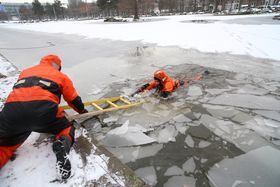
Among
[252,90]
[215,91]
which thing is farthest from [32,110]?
[252,90]

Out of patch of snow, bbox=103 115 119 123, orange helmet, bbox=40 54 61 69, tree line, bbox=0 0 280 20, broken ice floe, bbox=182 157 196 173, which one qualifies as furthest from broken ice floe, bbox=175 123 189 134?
tree line, bbox=0 0 280 20

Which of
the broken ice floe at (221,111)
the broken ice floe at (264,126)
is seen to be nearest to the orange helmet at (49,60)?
the broken ice floe at (221,111)

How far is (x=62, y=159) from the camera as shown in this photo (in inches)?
76.9

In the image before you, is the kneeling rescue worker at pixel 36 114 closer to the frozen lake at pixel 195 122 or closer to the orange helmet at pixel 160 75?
the frozen lake at pixel 195 122

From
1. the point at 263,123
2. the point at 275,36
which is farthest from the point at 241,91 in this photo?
the point at 275,36

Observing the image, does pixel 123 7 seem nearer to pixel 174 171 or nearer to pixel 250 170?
pixel 174 171

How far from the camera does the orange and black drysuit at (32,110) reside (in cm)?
191

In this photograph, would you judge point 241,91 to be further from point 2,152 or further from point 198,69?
point 2,152

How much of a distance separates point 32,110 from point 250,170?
2.51 metres

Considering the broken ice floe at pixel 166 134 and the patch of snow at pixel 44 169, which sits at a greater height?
the patch of snow at pixel 44 169

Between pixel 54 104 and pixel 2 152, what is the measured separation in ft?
2.70

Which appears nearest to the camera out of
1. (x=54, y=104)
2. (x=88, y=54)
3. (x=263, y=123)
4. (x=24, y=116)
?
(x=24, y=116)

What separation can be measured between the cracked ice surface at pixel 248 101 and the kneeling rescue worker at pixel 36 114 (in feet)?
9.21

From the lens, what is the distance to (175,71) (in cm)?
539
